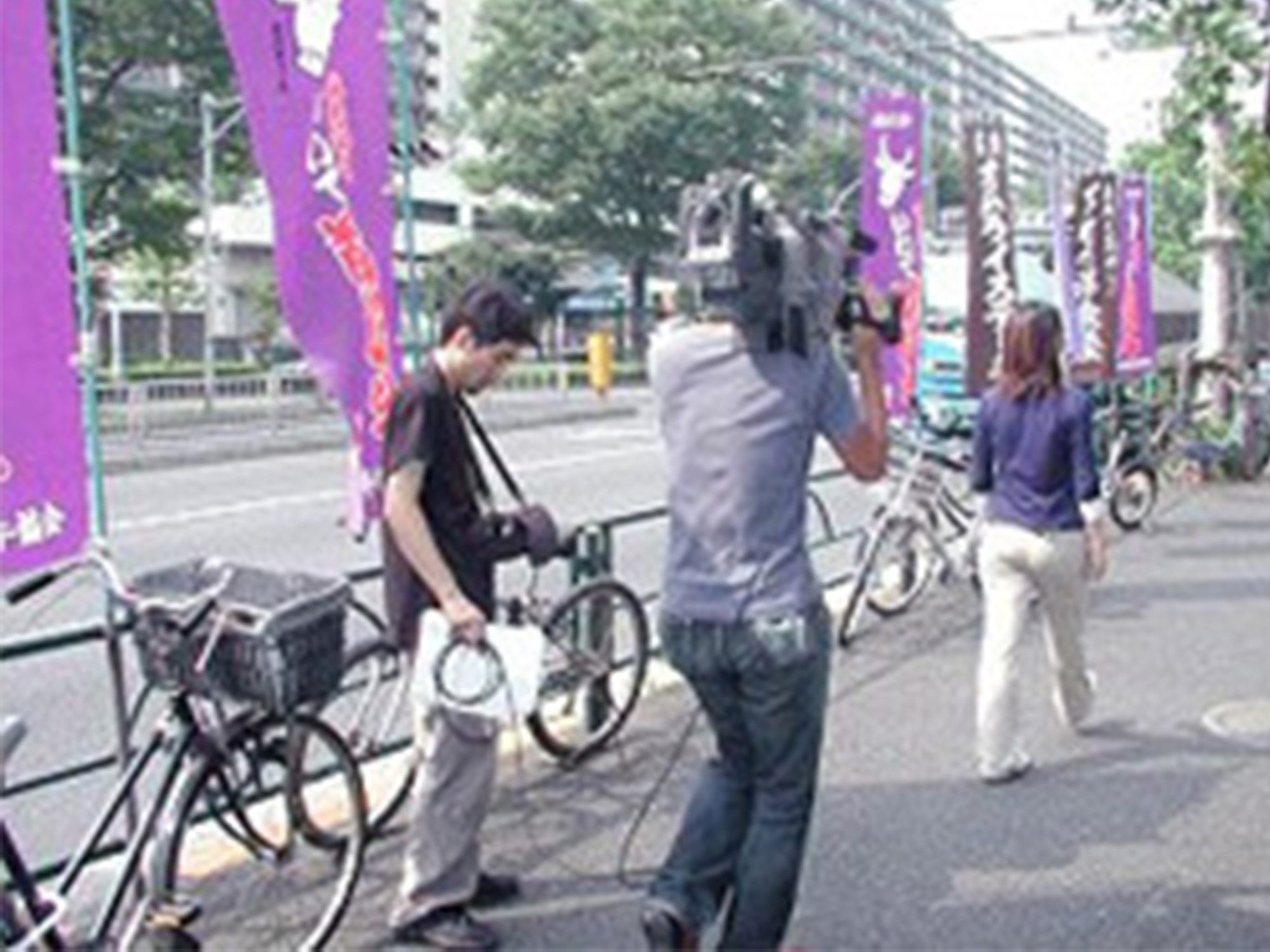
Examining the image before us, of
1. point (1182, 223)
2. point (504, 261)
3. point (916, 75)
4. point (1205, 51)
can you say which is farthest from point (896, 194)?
point (916, 75)

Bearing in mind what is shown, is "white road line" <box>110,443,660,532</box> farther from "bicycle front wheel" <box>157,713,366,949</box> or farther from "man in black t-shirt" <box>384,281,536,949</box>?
"man in black t-shirt" <box>384,281,536,949</box>

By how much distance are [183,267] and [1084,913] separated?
51058 millimetres

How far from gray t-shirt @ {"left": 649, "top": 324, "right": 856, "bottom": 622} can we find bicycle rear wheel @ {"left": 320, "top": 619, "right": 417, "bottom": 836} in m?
1.77

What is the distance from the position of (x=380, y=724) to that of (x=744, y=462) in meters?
2.46

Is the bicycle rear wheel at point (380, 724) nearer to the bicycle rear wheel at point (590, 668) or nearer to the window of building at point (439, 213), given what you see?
the bicycle rear wheel at point (590, 668)

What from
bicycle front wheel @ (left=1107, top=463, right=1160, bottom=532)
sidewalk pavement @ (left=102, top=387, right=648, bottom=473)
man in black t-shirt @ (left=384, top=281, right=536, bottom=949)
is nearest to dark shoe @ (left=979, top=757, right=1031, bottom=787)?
man in black t-shirt @ (left=384, top=281, right=536, bottom=949)

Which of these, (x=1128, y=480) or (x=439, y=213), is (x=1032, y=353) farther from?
(x=439, y=213)

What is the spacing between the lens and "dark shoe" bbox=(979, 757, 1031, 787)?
5828 mm

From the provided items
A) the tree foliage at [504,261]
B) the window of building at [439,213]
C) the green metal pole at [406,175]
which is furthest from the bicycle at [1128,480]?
the window of building at [439,213]

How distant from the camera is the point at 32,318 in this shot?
3.91 meters

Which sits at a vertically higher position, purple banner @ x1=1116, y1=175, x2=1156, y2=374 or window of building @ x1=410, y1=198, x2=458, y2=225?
window of building @ x1=410, y1=198, x2=458, y2=225

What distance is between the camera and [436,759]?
175 inches

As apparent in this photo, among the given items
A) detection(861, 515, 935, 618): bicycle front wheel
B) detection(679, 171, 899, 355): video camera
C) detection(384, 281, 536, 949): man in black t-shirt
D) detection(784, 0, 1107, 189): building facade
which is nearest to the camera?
detection(679, 171, 899, 355): video camera

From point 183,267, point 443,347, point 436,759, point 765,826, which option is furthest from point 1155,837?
point 183,267
